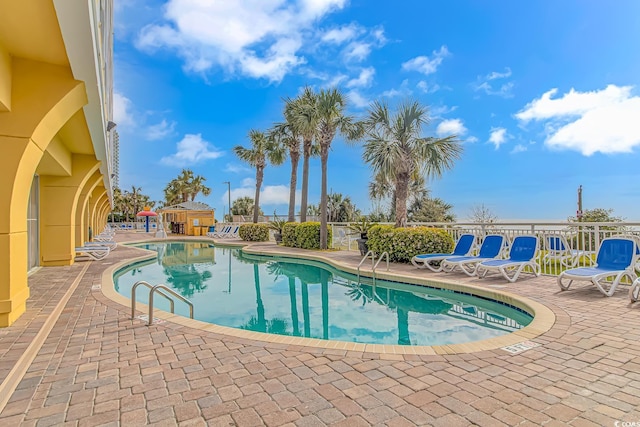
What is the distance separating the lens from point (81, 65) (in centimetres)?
409

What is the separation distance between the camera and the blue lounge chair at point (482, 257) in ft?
27.2

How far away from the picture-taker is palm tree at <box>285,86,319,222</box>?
1463cm

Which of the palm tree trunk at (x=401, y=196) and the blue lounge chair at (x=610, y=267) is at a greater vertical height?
the palm tree trunk at (x=401, y=196)

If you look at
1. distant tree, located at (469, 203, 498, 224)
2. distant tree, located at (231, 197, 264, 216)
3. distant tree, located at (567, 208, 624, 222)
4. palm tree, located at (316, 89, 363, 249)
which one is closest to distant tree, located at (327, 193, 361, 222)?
distant tree, located at (231, 197, 264, 216)

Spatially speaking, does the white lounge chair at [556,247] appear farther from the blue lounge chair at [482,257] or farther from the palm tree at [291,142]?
the palm tree at [291,142]

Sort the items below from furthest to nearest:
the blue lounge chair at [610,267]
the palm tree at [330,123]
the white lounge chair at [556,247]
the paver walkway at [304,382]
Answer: the palm tree at [330,123]
the white lounge chair at [556,247]
the blue lounge chair at [610,267]
the paver walkway at [304,382]

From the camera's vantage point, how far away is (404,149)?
1112cm

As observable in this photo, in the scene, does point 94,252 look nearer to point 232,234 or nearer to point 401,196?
point 401,196

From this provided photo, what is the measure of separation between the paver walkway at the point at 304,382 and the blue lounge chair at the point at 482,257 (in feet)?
12.5

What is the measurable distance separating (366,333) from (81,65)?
514cm

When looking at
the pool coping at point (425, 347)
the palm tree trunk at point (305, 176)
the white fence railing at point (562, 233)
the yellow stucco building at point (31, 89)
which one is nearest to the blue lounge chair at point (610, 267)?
the white fence railing at point (562, 233)

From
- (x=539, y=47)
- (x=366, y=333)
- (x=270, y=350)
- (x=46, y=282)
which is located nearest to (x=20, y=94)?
(x=270, y=350)

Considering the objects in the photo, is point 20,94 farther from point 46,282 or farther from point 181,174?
point 181,174

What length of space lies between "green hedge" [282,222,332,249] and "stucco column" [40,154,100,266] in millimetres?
8639
